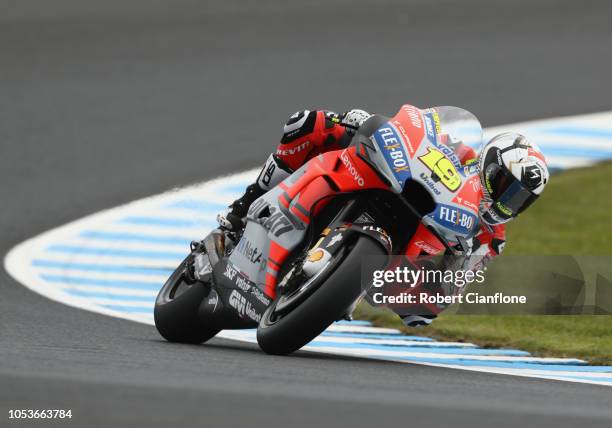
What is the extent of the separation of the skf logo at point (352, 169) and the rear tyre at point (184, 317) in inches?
49.8

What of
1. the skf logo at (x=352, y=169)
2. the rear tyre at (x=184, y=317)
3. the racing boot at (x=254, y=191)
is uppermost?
the skf logo at (x=352, y=169)

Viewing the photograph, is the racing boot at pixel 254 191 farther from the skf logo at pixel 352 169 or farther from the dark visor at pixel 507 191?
the dark visor at pixel 507 191

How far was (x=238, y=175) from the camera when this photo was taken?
12.1m

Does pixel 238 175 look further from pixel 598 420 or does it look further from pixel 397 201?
pixel 598 420

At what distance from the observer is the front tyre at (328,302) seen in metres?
5.90

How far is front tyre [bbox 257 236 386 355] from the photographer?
590 centimetres

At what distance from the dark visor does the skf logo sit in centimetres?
64

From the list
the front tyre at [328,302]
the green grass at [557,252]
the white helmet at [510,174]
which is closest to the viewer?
the front tyre at [328,302]

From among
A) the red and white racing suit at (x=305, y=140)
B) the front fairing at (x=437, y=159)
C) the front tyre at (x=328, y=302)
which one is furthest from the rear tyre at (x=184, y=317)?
the front fairing at (x=437, y=159)

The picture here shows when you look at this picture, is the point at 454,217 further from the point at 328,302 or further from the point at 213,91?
the point at 213,91

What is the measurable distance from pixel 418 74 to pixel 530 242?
4.46m

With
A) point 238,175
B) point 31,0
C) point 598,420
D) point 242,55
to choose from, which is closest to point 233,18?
point 242,55

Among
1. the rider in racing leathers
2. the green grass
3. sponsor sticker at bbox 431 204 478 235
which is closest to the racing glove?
the rider in racing leathers

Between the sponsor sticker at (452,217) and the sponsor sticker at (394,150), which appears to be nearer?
the sponsor sticker at (452,217)
